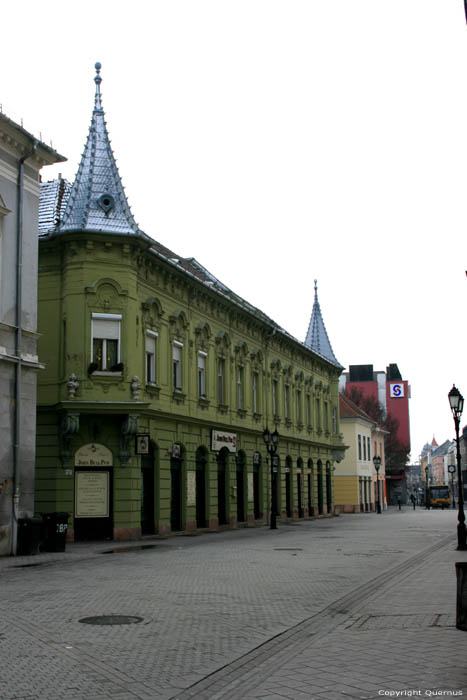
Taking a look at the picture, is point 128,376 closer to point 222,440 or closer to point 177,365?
point 177,365

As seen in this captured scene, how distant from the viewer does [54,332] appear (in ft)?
87.0

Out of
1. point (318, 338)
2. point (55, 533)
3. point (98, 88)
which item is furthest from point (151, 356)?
point (318, 338)

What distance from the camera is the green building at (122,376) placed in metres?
25.6

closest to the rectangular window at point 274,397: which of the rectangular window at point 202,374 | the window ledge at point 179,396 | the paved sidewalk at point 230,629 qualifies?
the rectangular window at point 202,374

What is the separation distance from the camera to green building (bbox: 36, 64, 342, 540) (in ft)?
84.0

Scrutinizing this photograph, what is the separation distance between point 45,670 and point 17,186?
1624 centimetres

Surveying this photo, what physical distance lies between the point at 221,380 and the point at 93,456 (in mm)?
10029

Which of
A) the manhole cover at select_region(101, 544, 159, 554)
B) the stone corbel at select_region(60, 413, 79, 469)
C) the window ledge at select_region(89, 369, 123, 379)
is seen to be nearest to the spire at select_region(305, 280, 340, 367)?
the window ledge at select_region(89, 369, 123, 379)

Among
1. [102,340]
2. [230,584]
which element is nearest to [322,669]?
[230,584]

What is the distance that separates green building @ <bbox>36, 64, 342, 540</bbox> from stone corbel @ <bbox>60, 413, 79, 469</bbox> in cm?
3

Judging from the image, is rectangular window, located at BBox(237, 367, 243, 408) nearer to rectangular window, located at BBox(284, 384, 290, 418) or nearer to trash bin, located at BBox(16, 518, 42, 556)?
rectangular window, located at BBox(284, 384, 290, 418)

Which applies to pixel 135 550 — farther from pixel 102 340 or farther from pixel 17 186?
pixel 17 186

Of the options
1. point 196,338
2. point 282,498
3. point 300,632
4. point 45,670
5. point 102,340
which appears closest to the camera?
point 45,670

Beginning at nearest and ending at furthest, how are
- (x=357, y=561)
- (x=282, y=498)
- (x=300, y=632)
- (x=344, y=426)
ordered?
(x=300, y=632) → (x=357, y=561) → (x=282, y=498) → (x=344, y=426)
